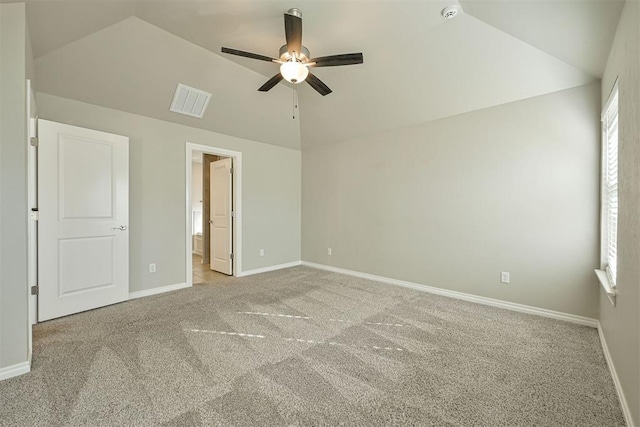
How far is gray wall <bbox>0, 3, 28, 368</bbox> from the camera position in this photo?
188cm

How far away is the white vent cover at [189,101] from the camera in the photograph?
353 centimetres

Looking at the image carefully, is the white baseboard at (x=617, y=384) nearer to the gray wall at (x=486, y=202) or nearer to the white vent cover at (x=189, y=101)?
the gray wall at (x=486, y=202)

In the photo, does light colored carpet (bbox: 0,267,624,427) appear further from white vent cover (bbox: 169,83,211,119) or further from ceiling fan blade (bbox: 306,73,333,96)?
white vent cover (bbox: 169,83,211,119)

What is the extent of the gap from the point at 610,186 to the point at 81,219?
17.4 ft

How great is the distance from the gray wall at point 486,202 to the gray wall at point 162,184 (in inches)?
59.3

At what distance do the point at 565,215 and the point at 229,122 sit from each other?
4.50 m

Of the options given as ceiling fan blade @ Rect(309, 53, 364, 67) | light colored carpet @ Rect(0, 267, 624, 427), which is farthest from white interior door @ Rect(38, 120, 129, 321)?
ceiling fan blade @ Rect(309, 53, 364, 67)

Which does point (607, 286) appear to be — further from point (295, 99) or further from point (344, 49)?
point (295, 99)

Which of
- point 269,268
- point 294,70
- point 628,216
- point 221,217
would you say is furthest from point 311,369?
point 221,217

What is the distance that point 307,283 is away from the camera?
4305mm

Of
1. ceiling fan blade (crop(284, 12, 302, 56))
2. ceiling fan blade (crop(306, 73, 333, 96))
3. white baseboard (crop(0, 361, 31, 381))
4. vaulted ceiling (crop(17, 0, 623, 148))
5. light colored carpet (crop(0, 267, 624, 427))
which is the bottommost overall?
Result: light colored carpet (crop(0, 267, 624, 427))

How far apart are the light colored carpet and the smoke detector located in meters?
2.95

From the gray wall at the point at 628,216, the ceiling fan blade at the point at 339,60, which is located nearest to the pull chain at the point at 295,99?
the ceiling fan blade at the point at 339,60

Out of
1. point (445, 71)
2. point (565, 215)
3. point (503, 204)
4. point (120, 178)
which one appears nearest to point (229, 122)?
point (120, 178)
